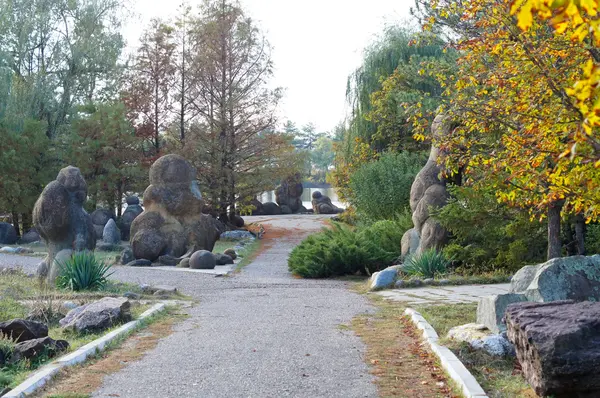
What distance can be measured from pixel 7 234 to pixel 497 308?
82.4 feet

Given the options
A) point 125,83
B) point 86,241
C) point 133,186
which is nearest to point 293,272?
point 86,241

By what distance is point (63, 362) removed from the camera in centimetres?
765

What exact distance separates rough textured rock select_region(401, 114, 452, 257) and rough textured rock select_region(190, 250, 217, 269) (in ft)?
16.3

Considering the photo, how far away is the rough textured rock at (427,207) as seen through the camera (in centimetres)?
1725

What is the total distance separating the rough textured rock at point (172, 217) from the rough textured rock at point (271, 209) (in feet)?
94.0

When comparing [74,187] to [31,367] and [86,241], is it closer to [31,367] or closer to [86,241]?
[86,241]

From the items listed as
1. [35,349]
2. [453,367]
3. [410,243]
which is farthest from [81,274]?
[453,367]

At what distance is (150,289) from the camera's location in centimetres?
1454

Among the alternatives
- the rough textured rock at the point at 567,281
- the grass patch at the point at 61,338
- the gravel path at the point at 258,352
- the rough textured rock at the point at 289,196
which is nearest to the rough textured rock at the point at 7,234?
the gravel path at the point at 258,352

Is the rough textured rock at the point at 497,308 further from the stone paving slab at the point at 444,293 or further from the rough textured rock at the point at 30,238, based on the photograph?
the rough textured rock at the point at 30,238

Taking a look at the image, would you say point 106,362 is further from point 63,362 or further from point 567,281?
point 567,281

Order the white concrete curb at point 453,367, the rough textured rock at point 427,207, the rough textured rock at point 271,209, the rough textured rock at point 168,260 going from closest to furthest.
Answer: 1. the white concrete curb at point 453,367
2. the rough textured rock at point 427,207
3. the rough textured rock at point 168,260
4. the rough textured rock at point 271,209

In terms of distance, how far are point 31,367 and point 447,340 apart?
14.4 ft

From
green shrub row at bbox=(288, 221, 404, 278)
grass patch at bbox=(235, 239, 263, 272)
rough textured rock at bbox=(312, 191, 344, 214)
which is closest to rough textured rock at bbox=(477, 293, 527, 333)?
green shrub row at bbox=(288, 221, 404, 278)
